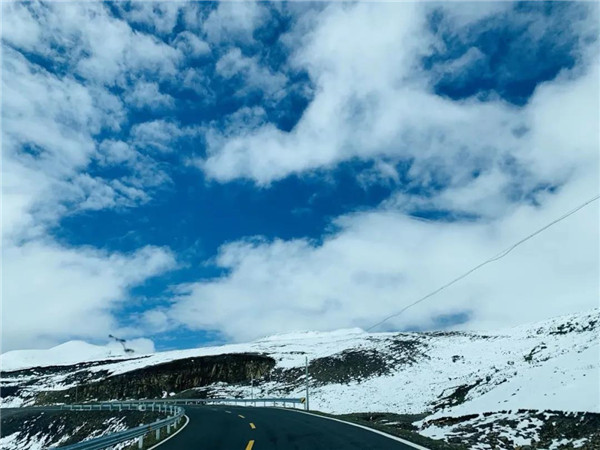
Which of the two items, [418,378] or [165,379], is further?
[165,379]

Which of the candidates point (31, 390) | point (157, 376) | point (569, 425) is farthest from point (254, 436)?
point (31, 390)

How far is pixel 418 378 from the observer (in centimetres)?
5609

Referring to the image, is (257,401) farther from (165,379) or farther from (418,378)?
(165,379)

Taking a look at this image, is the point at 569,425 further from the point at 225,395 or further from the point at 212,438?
the point at 225,395

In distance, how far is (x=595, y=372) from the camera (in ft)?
61.9

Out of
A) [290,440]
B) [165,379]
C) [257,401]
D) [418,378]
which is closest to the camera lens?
[290,440]

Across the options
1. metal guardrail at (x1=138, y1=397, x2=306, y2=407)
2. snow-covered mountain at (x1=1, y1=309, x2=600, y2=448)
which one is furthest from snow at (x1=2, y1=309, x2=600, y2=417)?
metal guardrail at (x1=138, y1=397, x2=306, y2=407)

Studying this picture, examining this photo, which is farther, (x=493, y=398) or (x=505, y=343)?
(x=505, y=343)

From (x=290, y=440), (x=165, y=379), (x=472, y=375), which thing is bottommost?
(x=290, y=440)

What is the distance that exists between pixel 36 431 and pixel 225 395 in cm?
2680

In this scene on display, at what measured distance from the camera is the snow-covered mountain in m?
18.5

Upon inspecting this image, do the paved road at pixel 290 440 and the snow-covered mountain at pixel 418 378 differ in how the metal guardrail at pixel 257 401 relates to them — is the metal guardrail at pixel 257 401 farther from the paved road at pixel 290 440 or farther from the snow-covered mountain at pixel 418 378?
the paved road at pixel 290 440

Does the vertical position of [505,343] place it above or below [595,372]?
above

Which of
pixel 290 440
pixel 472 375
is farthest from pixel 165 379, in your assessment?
pixel 290 440
